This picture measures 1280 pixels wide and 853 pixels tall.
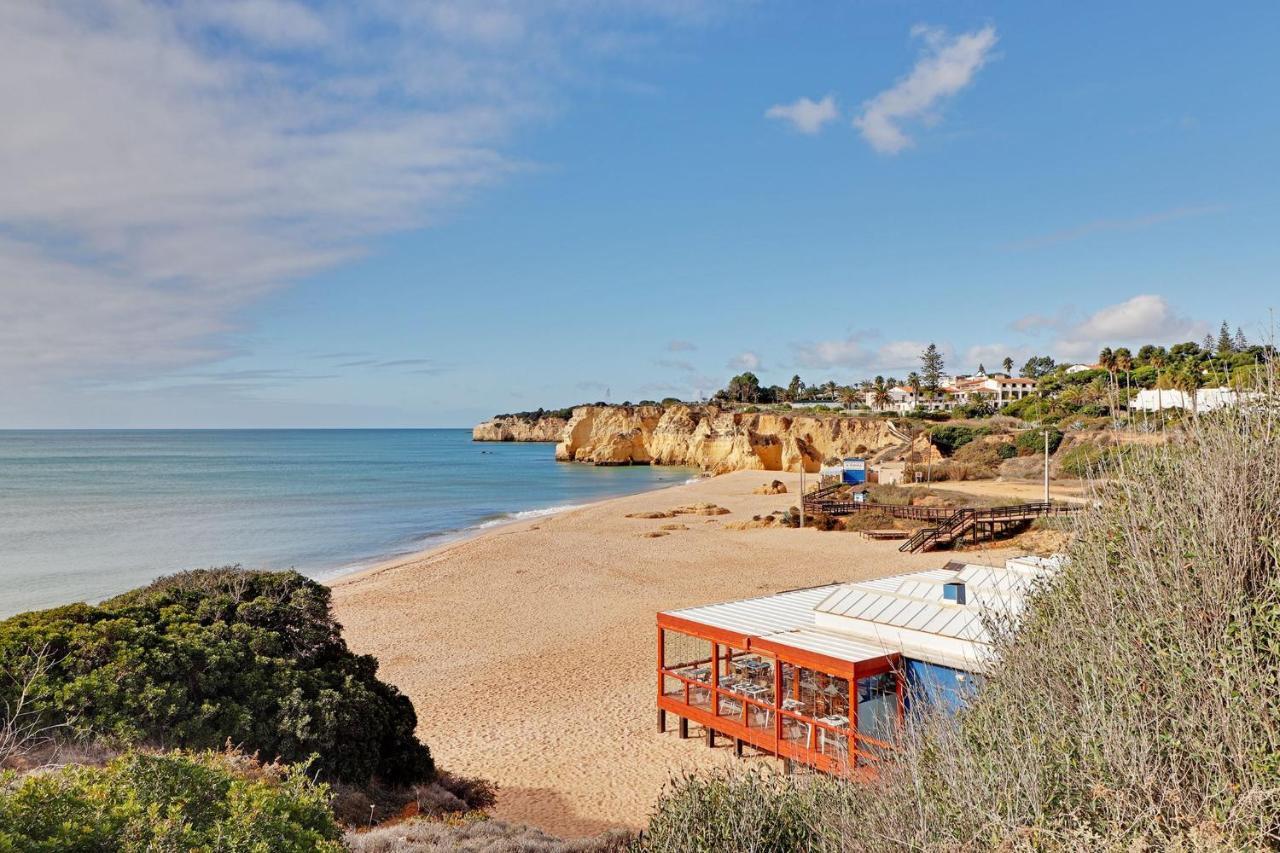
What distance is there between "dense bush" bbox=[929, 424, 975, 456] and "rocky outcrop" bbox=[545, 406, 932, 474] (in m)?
2.30

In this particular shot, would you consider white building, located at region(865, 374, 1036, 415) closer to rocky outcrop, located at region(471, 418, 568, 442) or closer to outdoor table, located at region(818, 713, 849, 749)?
rocky outcrop, located at region(471, 418, 568, 442)

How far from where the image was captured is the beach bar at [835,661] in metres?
9.73

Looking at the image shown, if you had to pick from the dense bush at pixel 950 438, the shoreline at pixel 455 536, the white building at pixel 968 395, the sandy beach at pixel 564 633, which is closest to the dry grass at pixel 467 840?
the sandy beach at pixel 564 633

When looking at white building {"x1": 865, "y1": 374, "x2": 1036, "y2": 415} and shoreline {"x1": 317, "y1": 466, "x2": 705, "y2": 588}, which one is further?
white building {"x1": 865, "y1": 374, "x2": 1036, "y2": 415}

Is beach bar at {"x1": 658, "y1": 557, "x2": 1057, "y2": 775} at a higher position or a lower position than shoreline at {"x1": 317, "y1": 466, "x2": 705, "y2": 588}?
higher

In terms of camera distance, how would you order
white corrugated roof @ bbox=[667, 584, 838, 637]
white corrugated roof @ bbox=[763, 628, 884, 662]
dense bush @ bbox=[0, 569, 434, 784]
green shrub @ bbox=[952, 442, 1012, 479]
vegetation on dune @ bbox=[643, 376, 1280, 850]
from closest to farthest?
1. vegetation on dune @ bbox=[643, 376, 1280, 850]
2. dense bush @ bbox=[0, 569, 434, 784]
3. white corrugated roof @ bbox=[763, 628, 884, 662]
4. white corrugated roof @ bbox=[667, 584, 838, 637]
5. green shrub @ bbox=[952, 442, 1012, 479]

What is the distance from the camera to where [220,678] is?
8539 millimetres

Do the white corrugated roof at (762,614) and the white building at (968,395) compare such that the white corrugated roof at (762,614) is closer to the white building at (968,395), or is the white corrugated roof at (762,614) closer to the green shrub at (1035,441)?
the green shrub at (1035,441)

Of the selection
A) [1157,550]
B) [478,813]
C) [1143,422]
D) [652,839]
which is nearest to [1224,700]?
[1157,550]

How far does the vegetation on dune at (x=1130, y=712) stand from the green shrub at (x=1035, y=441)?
48178 mm

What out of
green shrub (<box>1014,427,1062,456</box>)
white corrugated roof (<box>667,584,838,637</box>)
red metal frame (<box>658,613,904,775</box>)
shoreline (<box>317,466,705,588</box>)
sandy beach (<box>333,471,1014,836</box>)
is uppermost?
green shrub (<box>1014,427,1062,456</box>)

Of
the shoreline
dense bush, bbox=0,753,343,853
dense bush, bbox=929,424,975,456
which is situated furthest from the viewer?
dense bush, bbox=929,424,975,456

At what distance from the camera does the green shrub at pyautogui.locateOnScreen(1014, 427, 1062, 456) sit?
49062 mm

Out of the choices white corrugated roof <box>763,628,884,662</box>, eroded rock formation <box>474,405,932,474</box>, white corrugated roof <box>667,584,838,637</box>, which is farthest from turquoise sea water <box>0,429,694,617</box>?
white corrugated roof <box>763,628,884,662</box>
